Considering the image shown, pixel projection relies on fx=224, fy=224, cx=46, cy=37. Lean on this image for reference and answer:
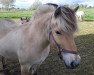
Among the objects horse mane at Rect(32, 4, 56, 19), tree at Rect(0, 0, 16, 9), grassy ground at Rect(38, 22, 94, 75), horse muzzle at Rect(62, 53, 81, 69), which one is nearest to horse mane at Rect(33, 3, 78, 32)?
horse muzzle at Rect(62, 53, 81, 69)

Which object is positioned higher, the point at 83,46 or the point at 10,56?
the point at 10,56

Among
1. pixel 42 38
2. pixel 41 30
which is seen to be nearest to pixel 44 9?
pixel 41 30

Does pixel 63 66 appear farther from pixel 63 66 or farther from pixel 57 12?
pixel 57 12

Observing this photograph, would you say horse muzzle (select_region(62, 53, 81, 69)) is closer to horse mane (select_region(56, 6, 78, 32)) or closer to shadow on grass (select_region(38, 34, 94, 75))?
horse mane (select_region(56, 6, 78, 32))

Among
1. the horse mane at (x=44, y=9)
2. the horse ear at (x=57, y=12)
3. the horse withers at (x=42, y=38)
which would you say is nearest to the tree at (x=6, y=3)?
the horse withers at (x=42, y=38)

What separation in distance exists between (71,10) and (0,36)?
1907mm

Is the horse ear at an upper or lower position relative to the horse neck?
upper

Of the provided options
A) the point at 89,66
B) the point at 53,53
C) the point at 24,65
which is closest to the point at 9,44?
the point at 24,65

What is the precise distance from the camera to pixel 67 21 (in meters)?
2.75

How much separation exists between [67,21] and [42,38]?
72 centimetres

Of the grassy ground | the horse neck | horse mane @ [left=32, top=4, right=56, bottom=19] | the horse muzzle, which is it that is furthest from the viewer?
the grassy ground

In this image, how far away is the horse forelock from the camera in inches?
108

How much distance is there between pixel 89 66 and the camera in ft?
17.0

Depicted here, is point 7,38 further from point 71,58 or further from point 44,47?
point 71,58
